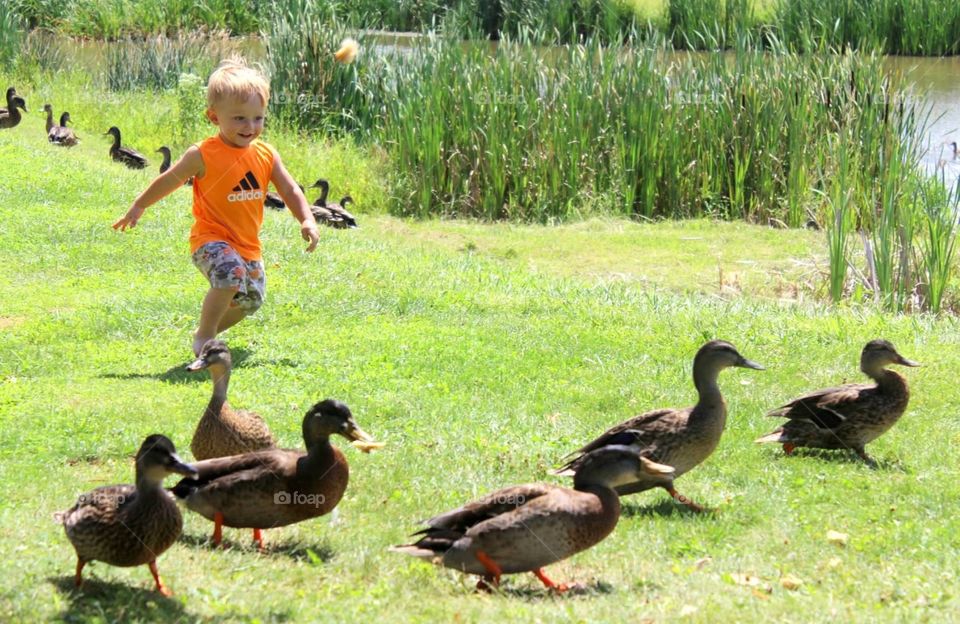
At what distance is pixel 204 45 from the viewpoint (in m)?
26.4

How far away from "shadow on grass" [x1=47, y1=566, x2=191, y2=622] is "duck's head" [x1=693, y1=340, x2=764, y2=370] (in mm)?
3414

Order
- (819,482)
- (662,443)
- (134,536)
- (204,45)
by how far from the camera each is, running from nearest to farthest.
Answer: (134,536) → (662,443) → (819,482) → (204,45)

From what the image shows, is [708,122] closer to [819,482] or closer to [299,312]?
[299,312]

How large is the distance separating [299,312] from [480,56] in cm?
890

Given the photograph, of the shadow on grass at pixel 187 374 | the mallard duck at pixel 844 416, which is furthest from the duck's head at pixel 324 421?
the shadow on grass at pixel 187 374

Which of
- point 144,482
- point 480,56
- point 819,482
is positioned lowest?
point 819,482

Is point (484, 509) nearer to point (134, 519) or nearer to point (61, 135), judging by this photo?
point (134, 519)

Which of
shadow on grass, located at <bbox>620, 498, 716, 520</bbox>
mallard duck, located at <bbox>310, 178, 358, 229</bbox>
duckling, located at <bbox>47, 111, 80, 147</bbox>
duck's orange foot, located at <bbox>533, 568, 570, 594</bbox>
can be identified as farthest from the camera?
duckling, located at <bbox>47, 111, 80, 147</bbox>

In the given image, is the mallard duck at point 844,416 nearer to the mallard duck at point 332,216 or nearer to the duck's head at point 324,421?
the duck's head at point 324,421

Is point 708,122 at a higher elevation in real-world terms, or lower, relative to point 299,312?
higher

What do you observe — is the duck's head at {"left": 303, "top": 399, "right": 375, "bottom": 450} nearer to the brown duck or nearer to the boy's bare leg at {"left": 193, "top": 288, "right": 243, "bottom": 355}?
the boy's bare leg at {"left": 193, "top": 288, "right": 243, "bottom": 355}

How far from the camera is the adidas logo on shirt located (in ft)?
29.4

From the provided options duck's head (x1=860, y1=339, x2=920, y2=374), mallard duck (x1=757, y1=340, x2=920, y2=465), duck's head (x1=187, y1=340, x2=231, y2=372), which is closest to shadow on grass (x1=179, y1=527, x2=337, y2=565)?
duck's head (x1=187, y1=340, x2=231, y2=372)

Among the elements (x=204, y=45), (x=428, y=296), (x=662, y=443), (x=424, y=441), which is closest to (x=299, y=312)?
(x=428, y=296)
